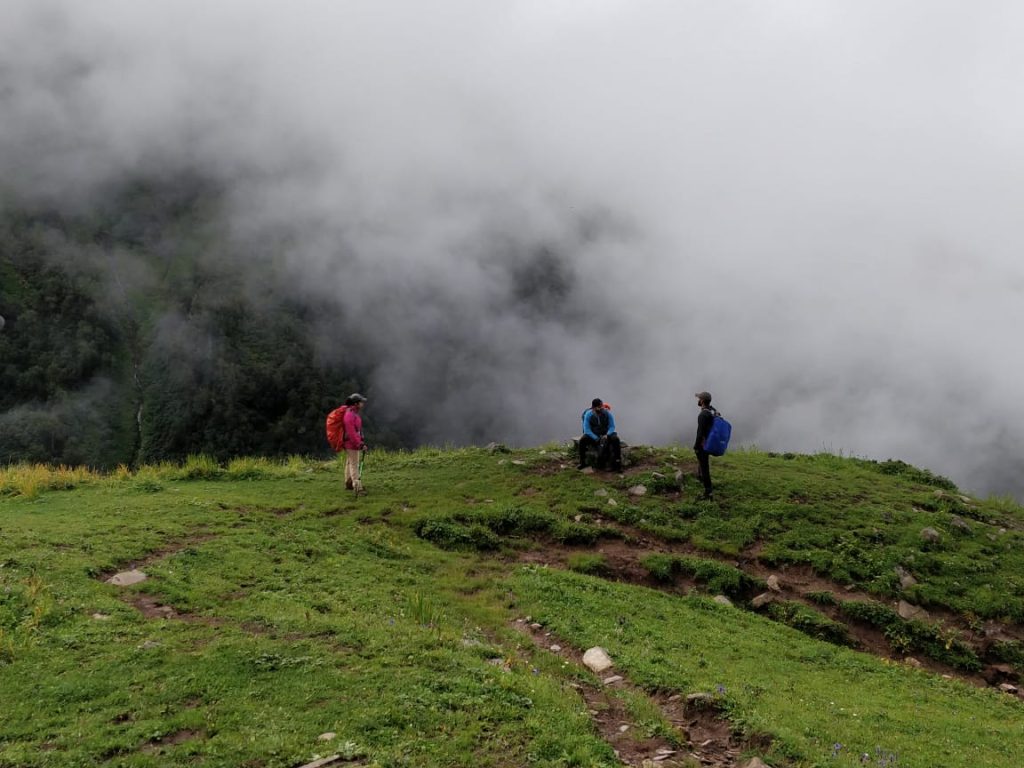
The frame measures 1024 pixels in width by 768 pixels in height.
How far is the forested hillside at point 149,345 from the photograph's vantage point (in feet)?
402

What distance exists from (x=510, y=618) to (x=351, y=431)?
9845mm

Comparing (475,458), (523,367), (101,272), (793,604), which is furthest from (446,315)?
(793,604)

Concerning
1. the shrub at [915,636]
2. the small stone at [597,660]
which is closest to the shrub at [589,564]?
the small stone at [597,660]

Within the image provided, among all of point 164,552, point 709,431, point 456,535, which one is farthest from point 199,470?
point 709,431

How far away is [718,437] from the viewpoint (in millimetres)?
20422

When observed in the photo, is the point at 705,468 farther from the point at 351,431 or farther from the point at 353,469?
the point at 353,469

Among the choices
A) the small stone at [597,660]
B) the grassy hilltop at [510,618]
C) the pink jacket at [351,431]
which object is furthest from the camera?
the pink jacket at [351,431]

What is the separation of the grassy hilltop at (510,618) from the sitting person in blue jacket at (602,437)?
1.16m

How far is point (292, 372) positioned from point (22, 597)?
135 meters

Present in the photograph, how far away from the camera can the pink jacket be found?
70.8 feet

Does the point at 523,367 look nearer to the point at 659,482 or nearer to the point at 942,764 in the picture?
the point at 659,482

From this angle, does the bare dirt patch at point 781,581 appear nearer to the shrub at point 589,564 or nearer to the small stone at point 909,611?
the shrub at point 589,564

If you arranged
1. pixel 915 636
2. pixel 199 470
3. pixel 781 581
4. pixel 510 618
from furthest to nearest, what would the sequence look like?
pixel 199 470
pixel 781 581
pixel 915 636
pixel 510 618

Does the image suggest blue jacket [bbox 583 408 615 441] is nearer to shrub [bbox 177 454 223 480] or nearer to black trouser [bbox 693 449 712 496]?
black trouser [bbox 693 449 712 496]
